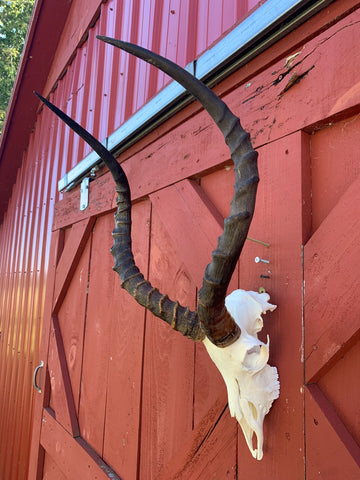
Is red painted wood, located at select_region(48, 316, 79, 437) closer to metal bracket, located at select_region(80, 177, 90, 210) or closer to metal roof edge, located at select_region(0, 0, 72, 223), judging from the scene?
metal bracket, located at select_region(80, 177, 90, 210)

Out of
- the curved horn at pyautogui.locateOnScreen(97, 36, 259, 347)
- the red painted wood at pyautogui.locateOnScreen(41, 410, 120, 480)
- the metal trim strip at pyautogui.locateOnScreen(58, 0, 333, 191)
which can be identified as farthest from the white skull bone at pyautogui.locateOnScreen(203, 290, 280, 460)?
the red painted wood at pyautogui.locateOnScreen(41, 410, 120, 480)

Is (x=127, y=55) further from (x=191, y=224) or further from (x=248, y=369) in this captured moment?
(x=248, y=369)

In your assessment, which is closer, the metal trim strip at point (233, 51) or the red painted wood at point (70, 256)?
the metal trim strip at point (233, 51)

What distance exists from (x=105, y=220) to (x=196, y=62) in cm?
120

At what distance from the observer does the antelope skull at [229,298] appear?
62cm

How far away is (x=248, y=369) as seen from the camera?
0.96 meters

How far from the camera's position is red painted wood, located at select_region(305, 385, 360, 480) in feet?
2.81

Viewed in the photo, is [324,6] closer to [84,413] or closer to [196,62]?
[196,62]

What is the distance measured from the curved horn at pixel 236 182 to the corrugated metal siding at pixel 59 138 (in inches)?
42.4

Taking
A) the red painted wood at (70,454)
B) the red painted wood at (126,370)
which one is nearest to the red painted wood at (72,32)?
the red painted wood at (126,370)

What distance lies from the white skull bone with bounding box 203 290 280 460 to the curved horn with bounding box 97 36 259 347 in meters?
0.25

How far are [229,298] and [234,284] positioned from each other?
0.26 meters

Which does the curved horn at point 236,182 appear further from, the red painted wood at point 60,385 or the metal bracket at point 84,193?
the red painted wood at point 60,385

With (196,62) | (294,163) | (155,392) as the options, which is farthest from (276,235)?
(155,392)
